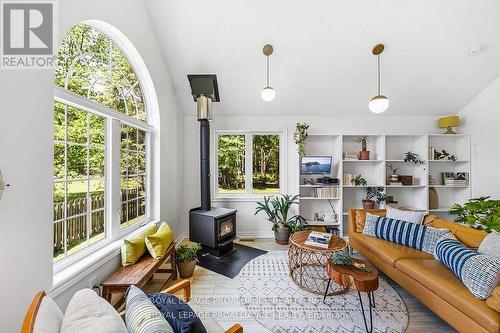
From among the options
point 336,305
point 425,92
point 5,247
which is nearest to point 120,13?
point 5,247

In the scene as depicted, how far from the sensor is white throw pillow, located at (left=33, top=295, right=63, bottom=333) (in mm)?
811

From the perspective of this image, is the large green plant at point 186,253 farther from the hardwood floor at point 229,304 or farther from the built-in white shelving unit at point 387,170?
the built-in white shelving unit at point 387,170

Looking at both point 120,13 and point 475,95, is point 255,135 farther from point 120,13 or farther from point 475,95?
point 475,95

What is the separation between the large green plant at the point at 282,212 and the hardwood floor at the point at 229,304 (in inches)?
57.8

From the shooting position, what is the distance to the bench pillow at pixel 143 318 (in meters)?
0.96

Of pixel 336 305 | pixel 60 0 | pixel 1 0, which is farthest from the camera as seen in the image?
pixel 336 305

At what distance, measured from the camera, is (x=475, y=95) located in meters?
3.74

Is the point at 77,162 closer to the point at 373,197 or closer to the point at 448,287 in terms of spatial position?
the point at 448,287

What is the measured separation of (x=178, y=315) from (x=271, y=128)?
352 centimetres

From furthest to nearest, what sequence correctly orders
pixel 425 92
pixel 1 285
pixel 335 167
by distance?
1. pixel 335 167
2. pixel 425 92
3. pixel 1 285

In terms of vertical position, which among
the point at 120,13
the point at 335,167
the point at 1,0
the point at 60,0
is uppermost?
the point at 120,13

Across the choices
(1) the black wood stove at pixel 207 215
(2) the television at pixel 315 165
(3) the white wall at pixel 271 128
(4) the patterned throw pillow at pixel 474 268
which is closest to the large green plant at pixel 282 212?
(3) the white wall at pixel 271 128

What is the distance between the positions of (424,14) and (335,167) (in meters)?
2.49

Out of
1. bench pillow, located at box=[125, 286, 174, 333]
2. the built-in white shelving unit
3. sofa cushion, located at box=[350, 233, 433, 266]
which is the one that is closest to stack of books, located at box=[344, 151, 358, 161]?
the built-in white shelving unit
